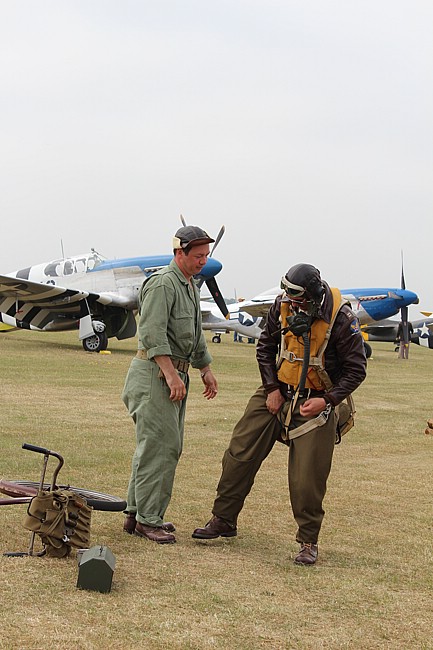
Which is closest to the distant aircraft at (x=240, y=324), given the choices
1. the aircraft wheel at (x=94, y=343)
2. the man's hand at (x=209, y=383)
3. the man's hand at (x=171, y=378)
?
the aircraft wheel at (x=94, y=343)

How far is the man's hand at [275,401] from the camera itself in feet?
16.1

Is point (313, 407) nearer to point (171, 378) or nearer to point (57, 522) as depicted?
point (171, 378)

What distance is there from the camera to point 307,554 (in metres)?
4.64

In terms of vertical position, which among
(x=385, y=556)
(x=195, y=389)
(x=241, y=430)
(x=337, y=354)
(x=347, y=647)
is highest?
(x=337, y=354)

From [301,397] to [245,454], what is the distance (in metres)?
0.49

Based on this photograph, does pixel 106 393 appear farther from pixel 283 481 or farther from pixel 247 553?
pixel 247 553

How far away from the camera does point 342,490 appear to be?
6.83m

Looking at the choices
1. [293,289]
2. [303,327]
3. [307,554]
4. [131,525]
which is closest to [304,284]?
[293,289]

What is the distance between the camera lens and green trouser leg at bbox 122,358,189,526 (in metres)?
4.88

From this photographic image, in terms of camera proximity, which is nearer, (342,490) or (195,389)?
(342,490)

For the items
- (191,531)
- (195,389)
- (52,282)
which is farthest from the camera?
(52,282)

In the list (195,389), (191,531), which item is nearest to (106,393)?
(195,389)

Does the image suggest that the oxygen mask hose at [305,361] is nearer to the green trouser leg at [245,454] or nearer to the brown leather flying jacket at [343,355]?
the brown leather flying jacket at [343,355]

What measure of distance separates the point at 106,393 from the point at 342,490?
705 centimetres
